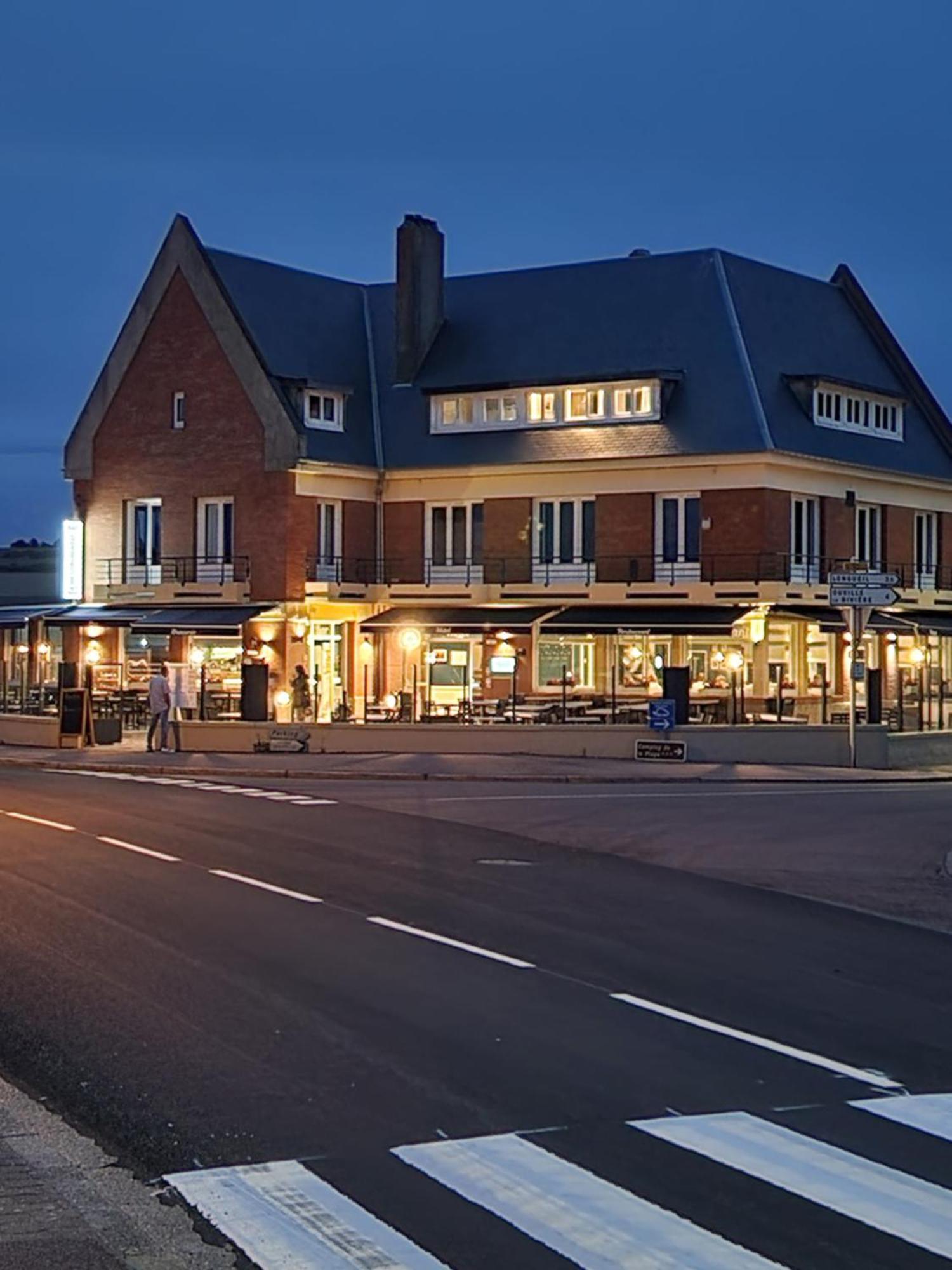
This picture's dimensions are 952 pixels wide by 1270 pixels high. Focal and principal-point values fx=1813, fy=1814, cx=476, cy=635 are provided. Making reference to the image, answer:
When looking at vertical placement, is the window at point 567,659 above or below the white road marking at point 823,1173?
above

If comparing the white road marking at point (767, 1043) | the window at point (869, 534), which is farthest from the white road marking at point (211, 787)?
the window at point (869, 534)

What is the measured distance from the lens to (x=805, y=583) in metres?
46.2

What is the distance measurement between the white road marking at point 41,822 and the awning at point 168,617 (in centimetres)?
2185

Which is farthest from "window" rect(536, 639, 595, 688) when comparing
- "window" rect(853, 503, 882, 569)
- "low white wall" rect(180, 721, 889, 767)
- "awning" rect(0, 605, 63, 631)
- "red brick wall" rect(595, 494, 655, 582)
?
"awning" rect(0, 605, 63, 631)

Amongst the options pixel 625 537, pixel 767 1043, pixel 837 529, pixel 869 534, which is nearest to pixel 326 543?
pixel 625 537

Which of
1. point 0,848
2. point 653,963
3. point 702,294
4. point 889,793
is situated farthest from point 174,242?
point 653,963

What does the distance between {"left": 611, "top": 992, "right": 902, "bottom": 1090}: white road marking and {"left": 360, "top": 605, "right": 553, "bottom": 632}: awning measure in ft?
106

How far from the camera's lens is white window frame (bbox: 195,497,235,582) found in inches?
1908

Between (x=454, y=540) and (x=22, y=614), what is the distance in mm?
11996

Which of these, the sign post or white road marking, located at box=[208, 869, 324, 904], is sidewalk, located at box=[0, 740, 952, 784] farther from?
white road marking, located at box=[208, 869, 324, 904]

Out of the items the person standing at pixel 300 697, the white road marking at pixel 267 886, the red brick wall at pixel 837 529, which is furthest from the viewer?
the red brick wall at pixel 837 529

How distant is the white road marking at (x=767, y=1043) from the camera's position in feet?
32.4

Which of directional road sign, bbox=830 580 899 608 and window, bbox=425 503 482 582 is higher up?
window, bbox=425 503 482 582

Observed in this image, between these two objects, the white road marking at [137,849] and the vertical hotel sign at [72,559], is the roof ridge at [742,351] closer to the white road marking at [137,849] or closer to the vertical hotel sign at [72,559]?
the vertical hotel sign at [72,559]
